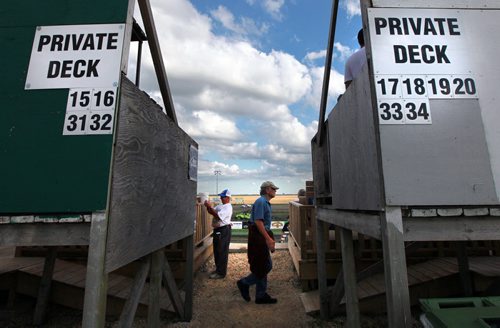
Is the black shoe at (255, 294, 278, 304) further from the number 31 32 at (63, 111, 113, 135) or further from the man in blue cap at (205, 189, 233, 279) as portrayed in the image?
the number 31 32 at (63, 111, 113, 135)

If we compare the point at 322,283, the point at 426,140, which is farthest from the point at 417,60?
the point at 322,283

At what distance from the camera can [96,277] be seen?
2.00 m

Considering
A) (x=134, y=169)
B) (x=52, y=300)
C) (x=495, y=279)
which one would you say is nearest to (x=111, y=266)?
(x=134, y=169)

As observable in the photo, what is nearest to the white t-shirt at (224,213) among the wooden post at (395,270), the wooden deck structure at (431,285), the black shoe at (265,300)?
the black shoe at (265,300)

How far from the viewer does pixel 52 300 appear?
5.17 meters

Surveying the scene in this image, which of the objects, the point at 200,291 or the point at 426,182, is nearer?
the point at 426,182

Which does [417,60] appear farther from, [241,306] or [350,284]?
[241,306]

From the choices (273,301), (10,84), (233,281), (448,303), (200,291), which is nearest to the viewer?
(448,303)

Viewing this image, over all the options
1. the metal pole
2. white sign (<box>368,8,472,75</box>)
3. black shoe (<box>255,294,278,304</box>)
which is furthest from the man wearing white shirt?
black shoe (<box>255,294,278,304</box>)

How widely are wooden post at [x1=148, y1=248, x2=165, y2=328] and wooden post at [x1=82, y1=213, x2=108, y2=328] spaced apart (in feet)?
6.11

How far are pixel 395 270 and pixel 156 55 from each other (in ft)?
10.8

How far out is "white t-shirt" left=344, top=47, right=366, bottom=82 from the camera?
364 cm

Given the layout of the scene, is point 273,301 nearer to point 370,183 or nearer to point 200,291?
point 200,291

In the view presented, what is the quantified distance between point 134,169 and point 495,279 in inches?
212
